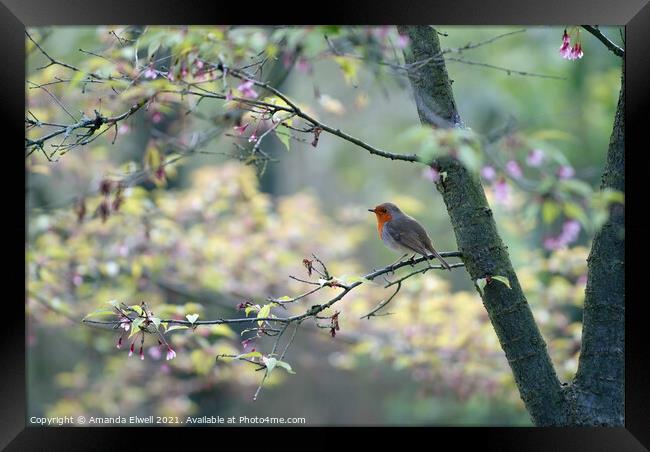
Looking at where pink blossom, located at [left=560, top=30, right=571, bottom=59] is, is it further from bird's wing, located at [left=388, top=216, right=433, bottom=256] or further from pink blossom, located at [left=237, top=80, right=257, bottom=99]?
pink blossom, located at [left=237, top=80, right=257, bottom=99]

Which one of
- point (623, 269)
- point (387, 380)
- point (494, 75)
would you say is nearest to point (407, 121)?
point (494, 75)

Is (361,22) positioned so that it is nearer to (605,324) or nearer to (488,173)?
(488,173)

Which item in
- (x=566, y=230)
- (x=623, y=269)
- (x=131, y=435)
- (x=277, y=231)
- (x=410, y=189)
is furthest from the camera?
(x=410, y=189)

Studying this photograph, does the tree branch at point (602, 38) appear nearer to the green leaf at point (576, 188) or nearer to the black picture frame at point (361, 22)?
the black picture frame at point (361, 22)

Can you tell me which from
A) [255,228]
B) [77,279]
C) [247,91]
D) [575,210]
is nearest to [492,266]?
[575,210]

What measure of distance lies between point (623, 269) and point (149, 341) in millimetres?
4757

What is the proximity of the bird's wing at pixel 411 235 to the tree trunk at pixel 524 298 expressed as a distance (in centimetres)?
69

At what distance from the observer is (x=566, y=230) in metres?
4.16

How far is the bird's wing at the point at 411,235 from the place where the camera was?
3588mm

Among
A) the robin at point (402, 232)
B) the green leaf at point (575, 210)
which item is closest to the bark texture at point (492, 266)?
the robin at point (402, 232)

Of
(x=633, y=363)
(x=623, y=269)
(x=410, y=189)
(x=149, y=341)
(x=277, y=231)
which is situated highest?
(x=410, y=189)

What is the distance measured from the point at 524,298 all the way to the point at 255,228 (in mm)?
3705

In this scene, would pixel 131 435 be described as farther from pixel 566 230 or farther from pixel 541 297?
pixel 541 297

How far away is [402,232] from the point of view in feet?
12.3
